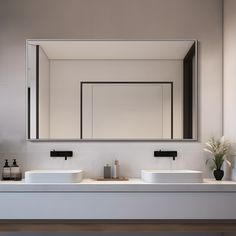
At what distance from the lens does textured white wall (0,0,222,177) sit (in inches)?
117

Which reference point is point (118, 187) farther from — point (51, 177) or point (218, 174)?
point (218, 174)

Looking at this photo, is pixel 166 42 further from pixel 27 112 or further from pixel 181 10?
pixel 27 112

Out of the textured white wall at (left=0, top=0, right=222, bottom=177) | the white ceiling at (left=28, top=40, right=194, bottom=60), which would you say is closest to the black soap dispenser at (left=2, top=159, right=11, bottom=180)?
the textured white wall at (left=0, top=0, right=222, bottom=177)

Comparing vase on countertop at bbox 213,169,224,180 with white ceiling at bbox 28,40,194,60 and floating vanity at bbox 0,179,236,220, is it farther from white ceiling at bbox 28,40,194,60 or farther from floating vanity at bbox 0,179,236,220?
white ceiling at bbox 28,40,194,60

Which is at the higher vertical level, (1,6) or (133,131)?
(1,6)

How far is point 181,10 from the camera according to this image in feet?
9.84

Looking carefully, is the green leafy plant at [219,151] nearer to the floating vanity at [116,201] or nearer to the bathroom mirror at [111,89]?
the bathroom mirror at [111,89]

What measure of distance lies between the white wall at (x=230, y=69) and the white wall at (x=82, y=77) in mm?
376

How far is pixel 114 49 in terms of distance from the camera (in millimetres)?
3000

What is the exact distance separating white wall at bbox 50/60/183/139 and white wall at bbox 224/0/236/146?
0.38 m

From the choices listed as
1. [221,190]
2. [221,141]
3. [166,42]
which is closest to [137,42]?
[166,42]

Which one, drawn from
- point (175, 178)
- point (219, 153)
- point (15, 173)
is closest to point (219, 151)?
point (219, 153)

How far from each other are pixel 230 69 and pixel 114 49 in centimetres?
99

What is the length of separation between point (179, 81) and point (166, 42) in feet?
1.18
